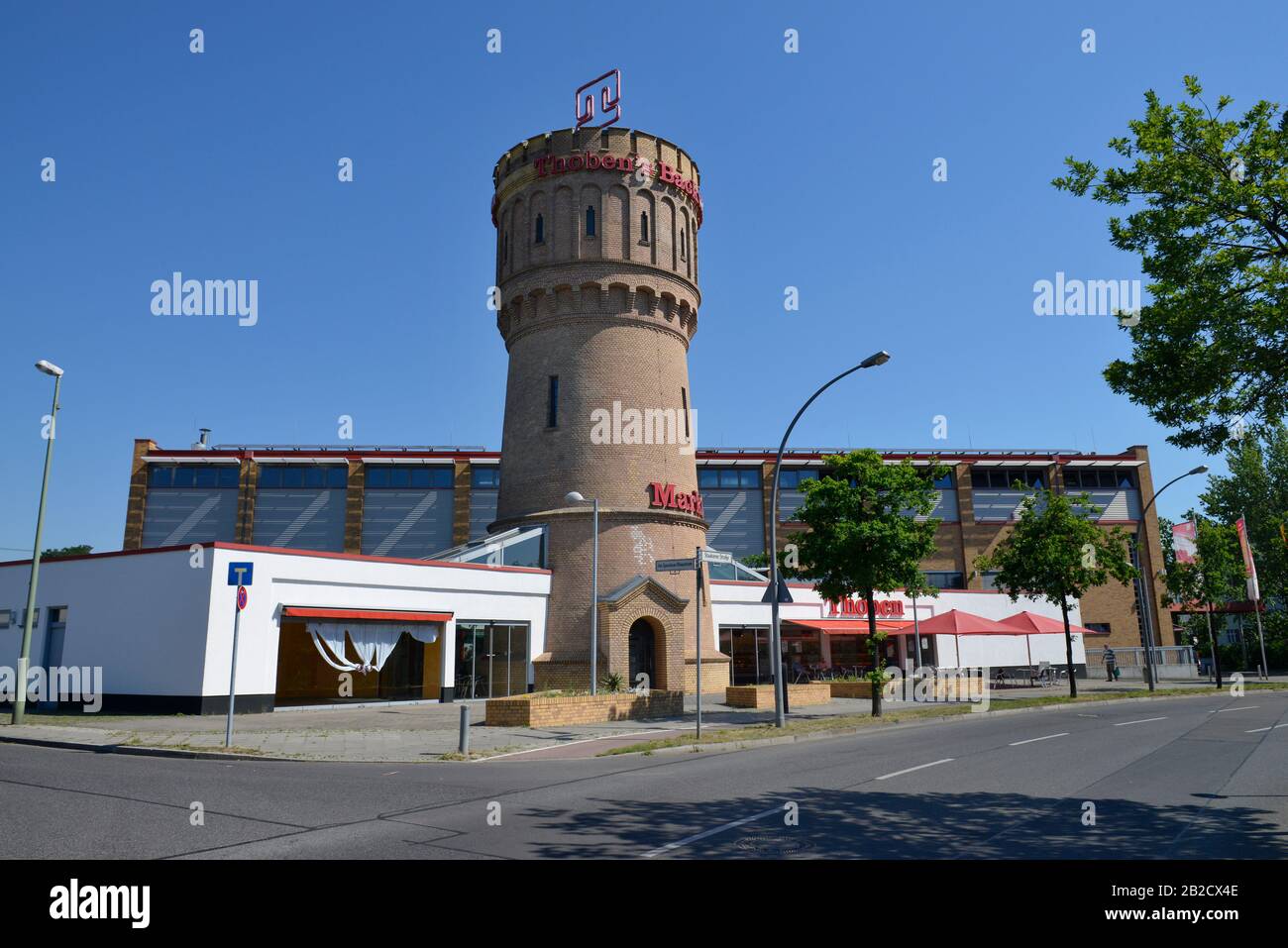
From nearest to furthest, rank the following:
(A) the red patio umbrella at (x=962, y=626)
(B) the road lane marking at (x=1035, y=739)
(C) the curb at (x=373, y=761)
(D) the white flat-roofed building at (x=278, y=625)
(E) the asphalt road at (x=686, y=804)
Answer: (E) the asphalt road at (x=686, y=804), (C) the curb at (x=373, y=761), (B) the road lane marking at (x=1035, y=739), (D) the white flat-roofed building at (x=278, y=625), (A) the red patio umbrella at (x=962, y=626)

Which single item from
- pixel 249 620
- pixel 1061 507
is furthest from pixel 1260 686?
pixel 249 620

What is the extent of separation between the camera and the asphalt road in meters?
7.39

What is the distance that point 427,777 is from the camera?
12.3 metres

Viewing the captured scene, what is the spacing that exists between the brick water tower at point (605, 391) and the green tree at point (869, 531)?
7865 millimetres

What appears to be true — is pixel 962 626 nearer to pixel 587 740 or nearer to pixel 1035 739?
pixel 1035 739

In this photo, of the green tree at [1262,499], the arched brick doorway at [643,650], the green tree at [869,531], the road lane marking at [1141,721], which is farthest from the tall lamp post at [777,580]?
the green tree at [1262,499]

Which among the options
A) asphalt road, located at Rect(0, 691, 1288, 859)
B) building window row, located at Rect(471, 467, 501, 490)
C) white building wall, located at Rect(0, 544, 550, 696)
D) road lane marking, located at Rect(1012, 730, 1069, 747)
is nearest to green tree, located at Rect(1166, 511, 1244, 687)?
road lane marking, located at Rect(1012, 730, 1069, 747)

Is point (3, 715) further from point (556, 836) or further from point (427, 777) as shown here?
point (556, 836)

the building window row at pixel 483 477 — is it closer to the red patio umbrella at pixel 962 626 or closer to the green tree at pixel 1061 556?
the red patio umbrella at pixel 962 626

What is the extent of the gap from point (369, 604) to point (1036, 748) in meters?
18.3

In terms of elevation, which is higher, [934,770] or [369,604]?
[369,604]

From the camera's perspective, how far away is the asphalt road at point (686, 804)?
739 centimetres

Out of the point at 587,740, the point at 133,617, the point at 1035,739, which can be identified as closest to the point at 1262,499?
the point at 1035,739
